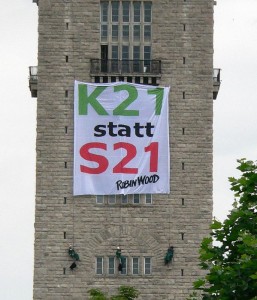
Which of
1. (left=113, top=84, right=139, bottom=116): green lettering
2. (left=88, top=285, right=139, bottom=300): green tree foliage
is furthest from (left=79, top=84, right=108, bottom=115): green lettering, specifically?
(left=88, top=285, right=139, bottom=300): green tree foliage

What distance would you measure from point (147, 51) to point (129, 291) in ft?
47.4

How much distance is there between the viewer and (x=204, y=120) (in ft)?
345

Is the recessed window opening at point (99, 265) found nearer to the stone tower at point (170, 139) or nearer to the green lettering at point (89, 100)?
the stone tower at point (170, 139)

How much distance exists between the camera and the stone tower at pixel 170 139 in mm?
102562

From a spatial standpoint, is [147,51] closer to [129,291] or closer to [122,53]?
[122,53]

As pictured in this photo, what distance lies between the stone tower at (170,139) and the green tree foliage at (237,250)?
46.8m

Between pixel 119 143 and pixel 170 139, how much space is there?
2.97m

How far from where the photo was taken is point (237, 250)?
5444 cm

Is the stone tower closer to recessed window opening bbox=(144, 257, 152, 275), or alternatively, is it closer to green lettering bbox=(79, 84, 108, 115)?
recessed window opening bbox=(144, 257, 152, 275)

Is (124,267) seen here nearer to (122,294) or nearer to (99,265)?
(99,265)

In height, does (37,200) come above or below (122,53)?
below

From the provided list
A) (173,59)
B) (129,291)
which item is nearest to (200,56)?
(173,59)

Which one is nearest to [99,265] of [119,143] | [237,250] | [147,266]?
[147,266]

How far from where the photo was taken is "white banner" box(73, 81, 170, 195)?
104 metres
